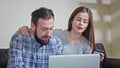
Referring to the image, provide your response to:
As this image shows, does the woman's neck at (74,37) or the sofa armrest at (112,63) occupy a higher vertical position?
the woman's neck at (74,37)

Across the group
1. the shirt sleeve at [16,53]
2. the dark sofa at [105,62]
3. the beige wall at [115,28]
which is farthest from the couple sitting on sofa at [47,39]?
the beige wall at [115,28]

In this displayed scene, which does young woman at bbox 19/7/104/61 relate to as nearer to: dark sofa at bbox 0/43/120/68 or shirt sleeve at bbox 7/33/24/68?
shirt sleeve at bbox 7/33/24/68

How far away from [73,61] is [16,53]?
48 centimetres

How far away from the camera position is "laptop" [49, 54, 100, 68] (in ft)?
3.51

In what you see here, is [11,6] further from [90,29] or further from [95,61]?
[95,61]

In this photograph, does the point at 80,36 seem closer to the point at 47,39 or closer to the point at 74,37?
the point at 74,37

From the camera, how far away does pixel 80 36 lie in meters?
1.84

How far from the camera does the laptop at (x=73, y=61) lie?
1.07 m

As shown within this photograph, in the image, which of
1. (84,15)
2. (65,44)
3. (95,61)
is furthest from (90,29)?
(95,61)

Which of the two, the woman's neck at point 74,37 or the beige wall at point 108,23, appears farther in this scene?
the beige wall at point 108,23

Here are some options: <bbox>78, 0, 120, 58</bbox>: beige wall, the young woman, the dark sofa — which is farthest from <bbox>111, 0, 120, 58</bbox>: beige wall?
the young woman

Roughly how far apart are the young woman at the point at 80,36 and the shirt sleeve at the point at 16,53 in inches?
18.5

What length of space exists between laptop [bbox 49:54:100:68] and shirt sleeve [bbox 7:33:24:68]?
0.37 m

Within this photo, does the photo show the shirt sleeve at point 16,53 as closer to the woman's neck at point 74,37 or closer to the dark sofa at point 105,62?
the woman's neck at point 74,37
